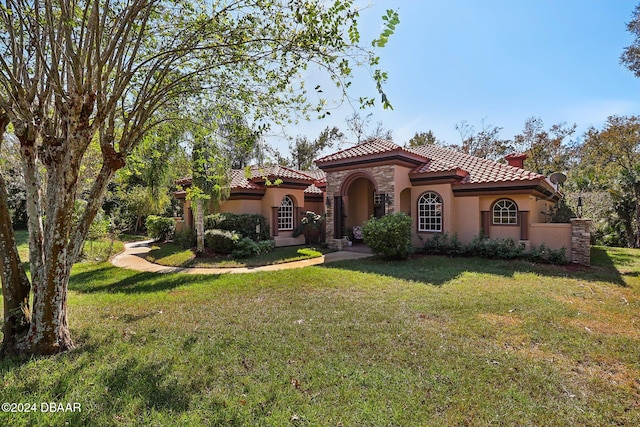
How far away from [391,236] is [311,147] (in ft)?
91.3

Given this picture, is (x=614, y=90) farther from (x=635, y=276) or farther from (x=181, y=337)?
(x=181, y=337)

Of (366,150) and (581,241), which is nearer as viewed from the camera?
(581,241)

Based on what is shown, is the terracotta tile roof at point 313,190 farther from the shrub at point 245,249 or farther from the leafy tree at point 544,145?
the leafy tree at point 544,145

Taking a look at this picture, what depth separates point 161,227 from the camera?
70.0 ft

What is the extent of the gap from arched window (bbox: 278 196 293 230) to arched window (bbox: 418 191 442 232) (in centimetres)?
752

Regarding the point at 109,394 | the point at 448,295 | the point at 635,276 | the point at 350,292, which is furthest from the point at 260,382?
the point at 635,276

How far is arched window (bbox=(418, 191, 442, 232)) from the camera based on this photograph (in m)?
15.5

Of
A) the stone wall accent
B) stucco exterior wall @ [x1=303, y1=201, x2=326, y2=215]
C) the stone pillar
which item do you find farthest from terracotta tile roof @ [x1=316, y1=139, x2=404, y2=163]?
the stone pillar

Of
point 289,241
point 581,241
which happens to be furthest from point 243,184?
point 581,241

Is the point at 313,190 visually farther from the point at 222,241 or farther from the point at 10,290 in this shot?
the point at 10,290

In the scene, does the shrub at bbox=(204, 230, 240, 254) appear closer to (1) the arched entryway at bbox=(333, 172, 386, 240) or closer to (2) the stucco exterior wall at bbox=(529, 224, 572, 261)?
(1) the arched entryway at bbox=(333, 172, 386, 240)

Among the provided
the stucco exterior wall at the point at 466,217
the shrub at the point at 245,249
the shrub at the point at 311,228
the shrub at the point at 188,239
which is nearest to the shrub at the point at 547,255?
the stucco exterior wall at the point at 466,217

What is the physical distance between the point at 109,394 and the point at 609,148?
105 ft

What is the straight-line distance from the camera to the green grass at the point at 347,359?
3.54 metres
